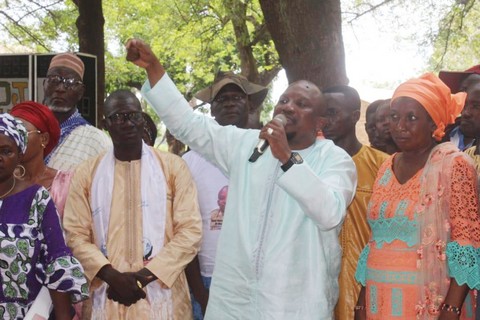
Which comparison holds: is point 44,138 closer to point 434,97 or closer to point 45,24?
point 434,97

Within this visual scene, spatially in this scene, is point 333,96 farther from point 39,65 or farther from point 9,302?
point 39,65

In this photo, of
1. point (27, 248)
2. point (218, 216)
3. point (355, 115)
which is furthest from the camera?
point (355, 115)

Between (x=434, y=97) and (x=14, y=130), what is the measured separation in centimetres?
218

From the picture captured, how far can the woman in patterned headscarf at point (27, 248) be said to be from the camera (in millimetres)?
3424

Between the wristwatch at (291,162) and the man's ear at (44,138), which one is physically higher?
the wristwatch at (291,162)

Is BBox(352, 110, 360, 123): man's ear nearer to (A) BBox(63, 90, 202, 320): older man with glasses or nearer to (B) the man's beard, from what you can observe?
(A) BBox(63, 90, 202, 320): older man with glasses

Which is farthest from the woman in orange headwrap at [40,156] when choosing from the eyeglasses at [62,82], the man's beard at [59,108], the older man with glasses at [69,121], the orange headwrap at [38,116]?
the eyeglasses at [62,82]

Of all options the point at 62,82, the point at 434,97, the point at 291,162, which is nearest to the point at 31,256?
the point at 291,162

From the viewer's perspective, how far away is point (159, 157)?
4156 mm

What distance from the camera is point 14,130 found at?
11.7ft

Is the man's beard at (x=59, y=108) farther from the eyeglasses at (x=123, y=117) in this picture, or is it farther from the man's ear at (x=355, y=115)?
the man's ear at (x=355, y=115)

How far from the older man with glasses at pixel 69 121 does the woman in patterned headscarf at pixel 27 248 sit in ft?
3.43

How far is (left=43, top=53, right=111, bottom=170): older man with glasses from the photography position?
15.4 ft

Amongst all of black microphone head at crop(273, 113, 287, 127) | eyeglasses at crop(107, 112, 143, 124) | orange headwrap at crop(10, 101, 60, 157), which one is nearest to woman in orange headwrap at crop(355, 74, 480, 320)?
black microphone head at crop(273, 113, 287, 127)
